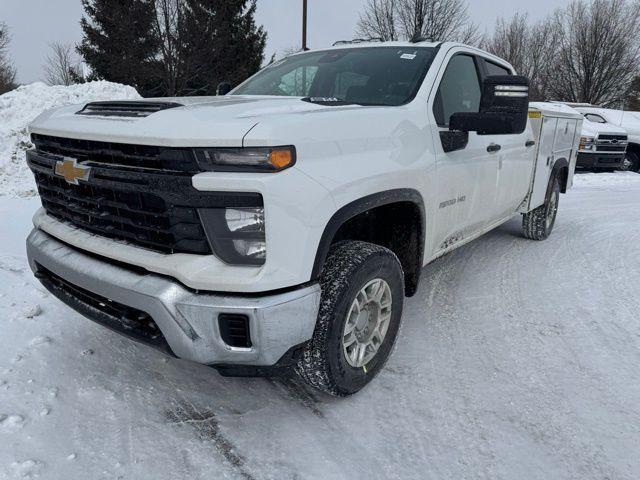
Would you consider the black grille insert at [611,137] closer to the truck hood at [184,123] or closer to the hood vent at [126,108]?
the truck hood at [184,123]

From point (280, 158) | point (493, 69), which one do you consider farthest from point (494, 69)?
point (280, 158)

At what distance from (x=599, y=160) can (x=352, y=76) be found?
1169cm

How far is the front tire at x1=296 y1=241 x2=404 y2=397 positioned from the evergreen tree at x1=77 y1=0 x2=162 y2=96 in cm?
1631

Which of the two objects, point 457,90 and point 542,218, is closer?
point 457,90

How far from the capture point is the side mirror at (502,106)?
9.04ft

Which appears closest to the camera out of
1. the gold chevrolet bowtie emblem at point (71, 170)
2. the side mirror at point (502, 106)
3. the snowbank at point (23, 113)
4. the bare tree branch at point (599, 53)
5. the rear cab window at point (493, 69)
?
the gold chevrolet bowtie emblem at point (71, 170)

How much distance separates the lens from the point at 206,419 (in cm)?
233

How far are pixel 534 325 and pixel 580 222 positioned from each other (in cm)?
401

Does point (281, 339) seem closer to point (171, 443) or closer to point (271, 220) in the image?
point (271, 220)

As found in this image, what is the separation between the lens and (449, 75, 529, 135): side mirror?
276cm

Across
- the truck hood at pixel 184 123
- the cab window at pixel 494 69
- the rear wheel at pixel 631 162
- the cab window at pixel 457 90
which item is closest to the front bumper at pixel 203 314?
the truck hood at pixel 184 123

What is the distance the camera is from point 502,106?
2807 mm

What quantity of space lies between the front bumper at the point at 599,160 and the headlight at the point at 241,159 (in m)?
12.8

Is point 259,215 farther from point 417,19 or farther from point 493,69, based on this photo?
point 417,19
